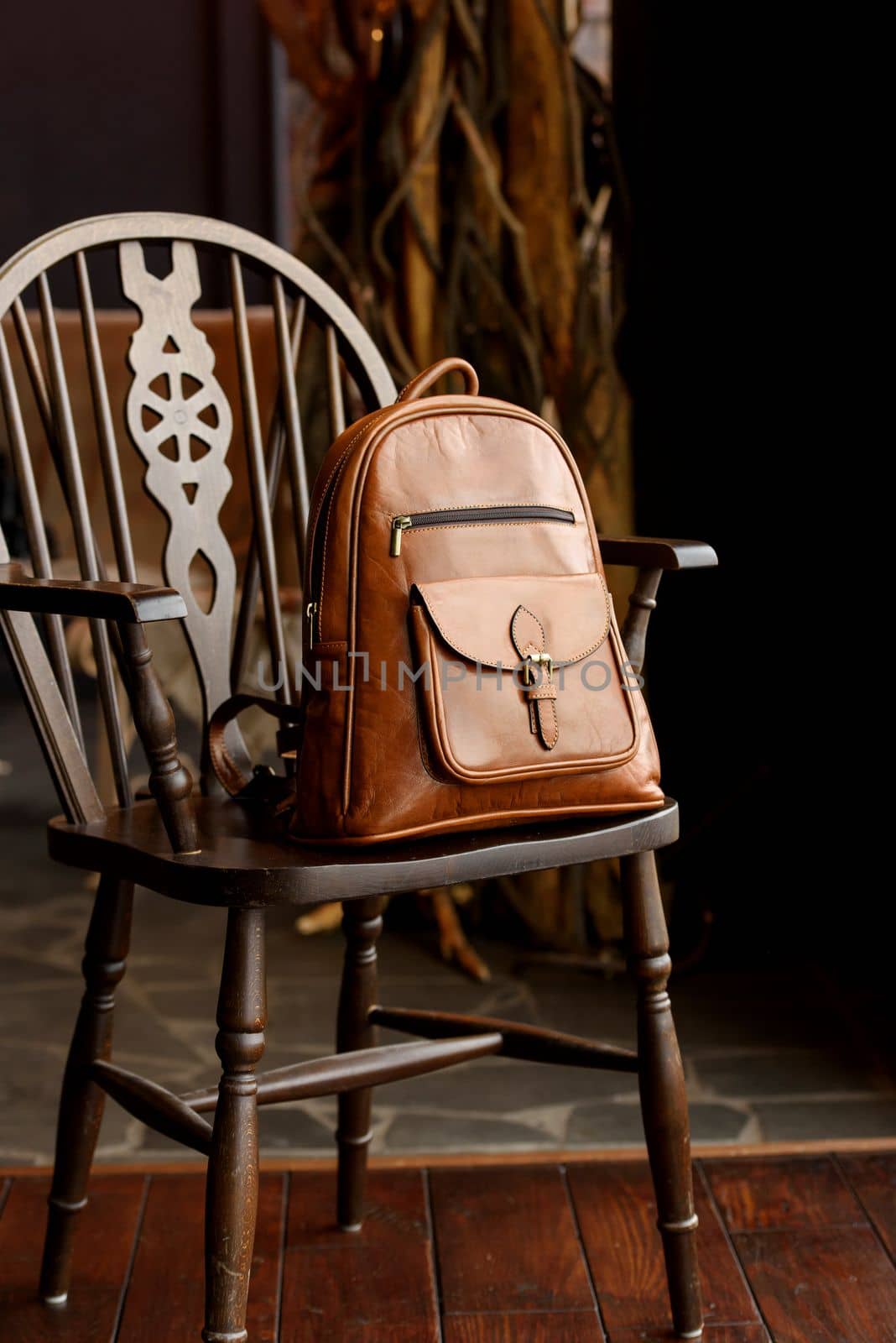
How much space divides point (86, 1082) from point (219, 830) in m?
0.32

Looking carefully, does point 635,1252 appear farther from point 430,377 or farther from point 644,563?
point 430,377

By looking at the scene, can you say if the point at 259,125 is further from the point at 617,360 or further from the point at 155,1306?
the point at 155,1306

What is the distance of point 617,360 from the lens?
8.11ft

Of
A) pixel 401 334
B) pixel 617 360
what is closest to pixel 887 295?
pixel 617 360

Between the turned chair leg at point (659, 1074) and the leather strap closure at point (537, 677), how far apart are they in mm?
185

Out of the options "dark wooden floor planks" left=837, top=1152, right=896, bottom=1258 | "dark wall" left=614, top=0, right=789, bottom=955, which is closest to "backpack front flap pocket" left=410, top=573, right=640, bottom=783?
"dark wooden floor planks" left=837, top=1152, right=896, bottom=1258

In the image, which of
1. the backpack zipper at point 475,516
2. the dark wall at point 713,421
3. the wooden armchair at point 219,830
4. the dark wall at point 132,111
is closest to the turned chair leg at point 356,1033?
the wooden armchair at point 219,830

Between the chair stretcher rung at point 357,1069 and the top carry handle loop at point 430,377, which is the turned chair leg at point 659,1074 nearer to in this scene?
the chair stretcher rung at point 357,1069

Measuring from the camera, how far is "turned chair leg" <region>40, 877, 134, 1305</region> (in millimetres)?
1415

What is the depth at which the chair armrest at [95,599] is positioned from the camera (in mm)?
1121

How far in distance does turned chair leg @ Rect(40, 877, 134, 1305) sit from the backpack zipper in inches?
18.2

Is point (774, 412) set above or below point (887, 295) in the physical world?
below

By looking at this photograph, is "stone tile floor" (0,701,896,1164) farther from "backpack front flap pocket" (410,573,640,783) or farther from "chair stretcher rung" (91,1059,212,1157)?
"backpack front flap pocket" (410,573,640,783)

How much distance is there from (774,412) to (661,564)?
1064 millimetres
